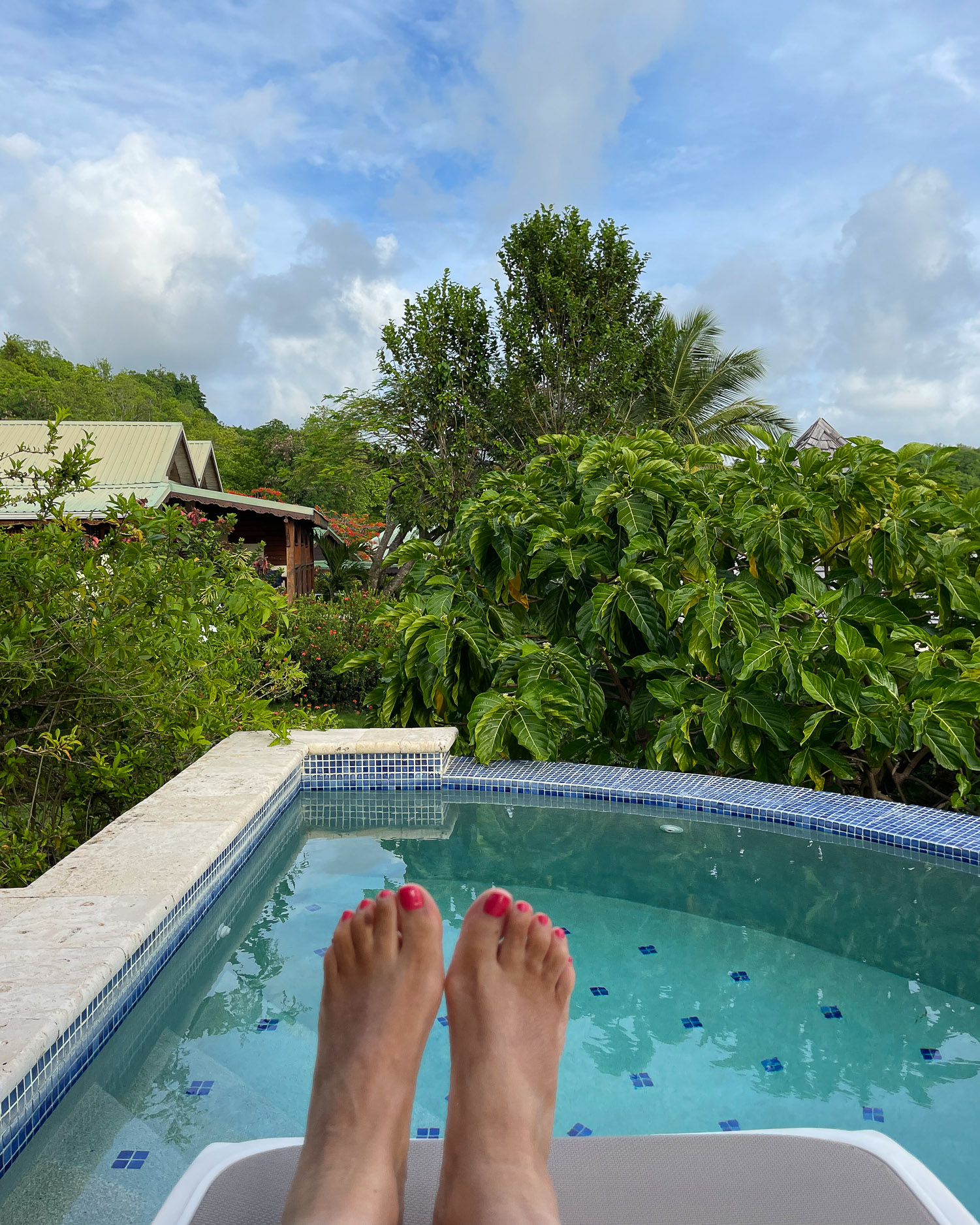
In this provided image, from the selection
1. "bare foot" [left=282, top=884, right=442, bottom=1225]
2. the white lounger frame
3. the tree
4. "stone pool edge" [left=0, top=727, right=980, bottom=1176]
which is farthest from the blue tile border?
the tree

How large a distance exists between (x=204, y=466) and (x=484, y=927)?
831 inches

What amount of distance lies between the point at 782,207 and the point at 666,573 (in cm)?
837

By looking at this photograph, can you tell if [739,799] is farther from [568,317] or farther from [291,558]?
[291,558]

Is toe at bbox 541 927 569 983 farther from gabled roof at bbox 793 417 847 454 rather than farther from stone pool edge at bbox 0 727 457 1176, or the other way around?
gabled roof at bbox 793 417 847 454

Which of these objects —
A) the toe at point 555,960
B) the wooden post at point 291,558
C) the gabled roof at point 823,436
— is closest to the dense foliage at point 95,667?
the toe at point 555,960

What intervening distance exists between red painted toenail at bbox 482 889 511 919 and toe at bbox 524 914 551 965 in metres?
0.05

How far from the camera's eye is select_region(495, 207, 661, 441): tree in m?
11.9

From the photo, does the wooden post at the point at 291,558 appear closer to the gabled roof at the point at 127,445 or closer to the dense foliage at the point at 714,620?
the gabled roof at the point at 127,445

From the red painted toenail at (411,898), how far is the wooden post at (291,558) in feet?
41.8

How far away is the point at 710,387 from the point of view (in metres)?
16.7

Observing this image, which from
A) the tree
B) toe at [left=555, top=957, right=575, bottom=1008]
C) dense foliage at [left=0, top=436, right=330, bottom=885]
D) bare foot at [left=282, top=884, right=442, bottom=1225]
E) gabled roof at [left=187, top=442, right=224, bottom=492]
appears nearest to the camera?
bare foot at [left=282, top=884, right=442, bottom=1225]

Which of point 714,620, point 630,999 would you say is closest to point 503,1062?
point 630,999

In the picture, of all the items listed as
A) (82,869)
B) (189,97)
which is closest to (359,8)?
(189,97)

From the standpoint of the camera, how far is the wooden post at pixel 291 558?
1420 cm
